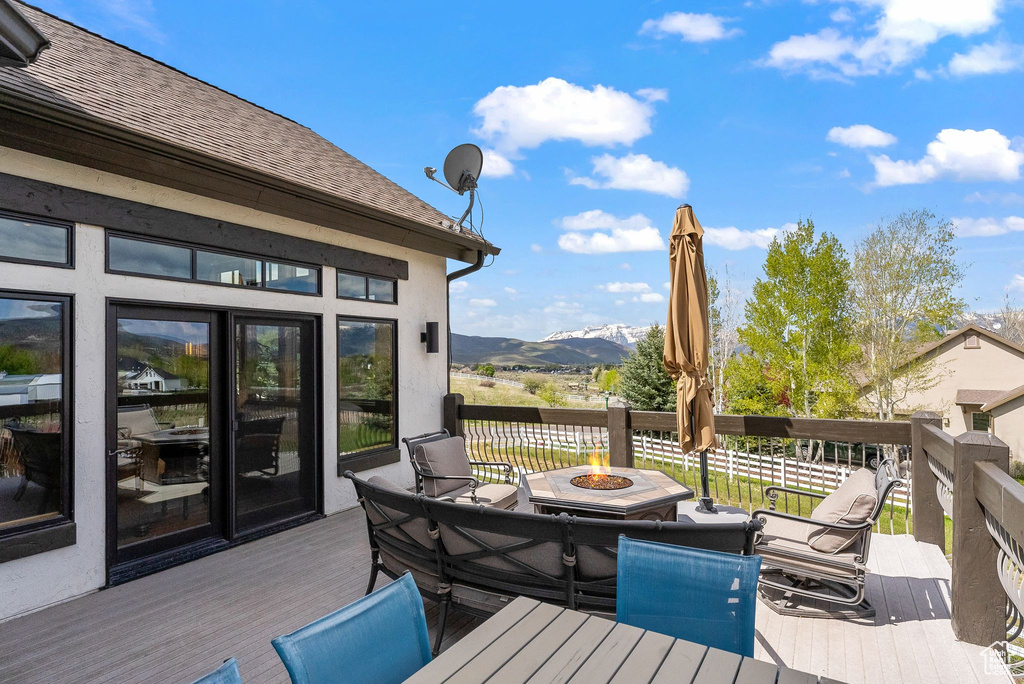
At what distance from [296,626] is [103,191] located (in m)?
3.18

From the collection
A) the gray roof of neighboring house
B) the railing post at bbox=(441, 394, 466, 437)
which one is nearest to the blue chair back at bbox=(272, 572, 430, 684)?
the railing post at bbox=(441, 394, 466, 437)

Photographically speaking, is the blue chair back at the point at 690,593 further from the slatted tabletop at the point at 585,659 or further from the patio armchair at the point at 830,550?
the patio armchair at the point at 830,550

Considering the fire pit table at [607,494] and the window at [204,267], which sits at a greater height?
the window at [204,267]

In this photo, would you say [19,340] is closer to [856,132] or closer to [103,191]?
[103,191]

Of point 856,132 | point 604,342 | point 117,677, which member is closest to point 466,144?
point 117,677

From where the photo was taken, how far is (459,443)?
4.84 metres

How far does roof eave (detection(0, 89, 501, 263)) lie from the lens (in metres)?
3.07

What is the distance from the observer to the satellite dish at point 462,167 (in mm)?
6379

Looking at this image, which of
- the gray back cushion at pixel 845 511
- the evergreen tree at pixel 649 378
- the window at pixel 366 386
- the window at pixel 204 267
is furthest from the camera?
the evergreen tree at pixel 649 378

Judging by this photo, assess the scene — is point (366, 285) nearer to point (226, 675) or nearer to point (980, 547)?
point (226, 675)

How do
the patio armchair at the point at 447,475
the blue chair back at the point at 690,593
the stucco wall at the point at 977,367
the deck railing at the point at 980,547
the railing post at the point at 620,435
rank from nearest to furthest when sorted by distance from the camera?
the blue chair back at the point at 690,593 < the deck railing at the point at 980,547 < the patio armchair at the point at 447,475 < the railing post at the point at 620,435 < the stucco wall at the point at 977,367

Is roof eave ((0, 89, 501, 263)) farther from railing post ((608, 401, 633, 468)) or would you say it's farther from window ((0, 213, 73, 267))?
railing post ((608, 401, 633, 468))

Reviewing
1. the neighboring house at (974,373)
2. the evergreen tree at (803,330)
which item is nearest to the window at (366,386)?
the evergreen tree at (803,330)

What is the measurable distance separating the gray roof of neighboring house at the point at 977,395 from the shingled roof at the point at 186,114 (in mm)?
20073
